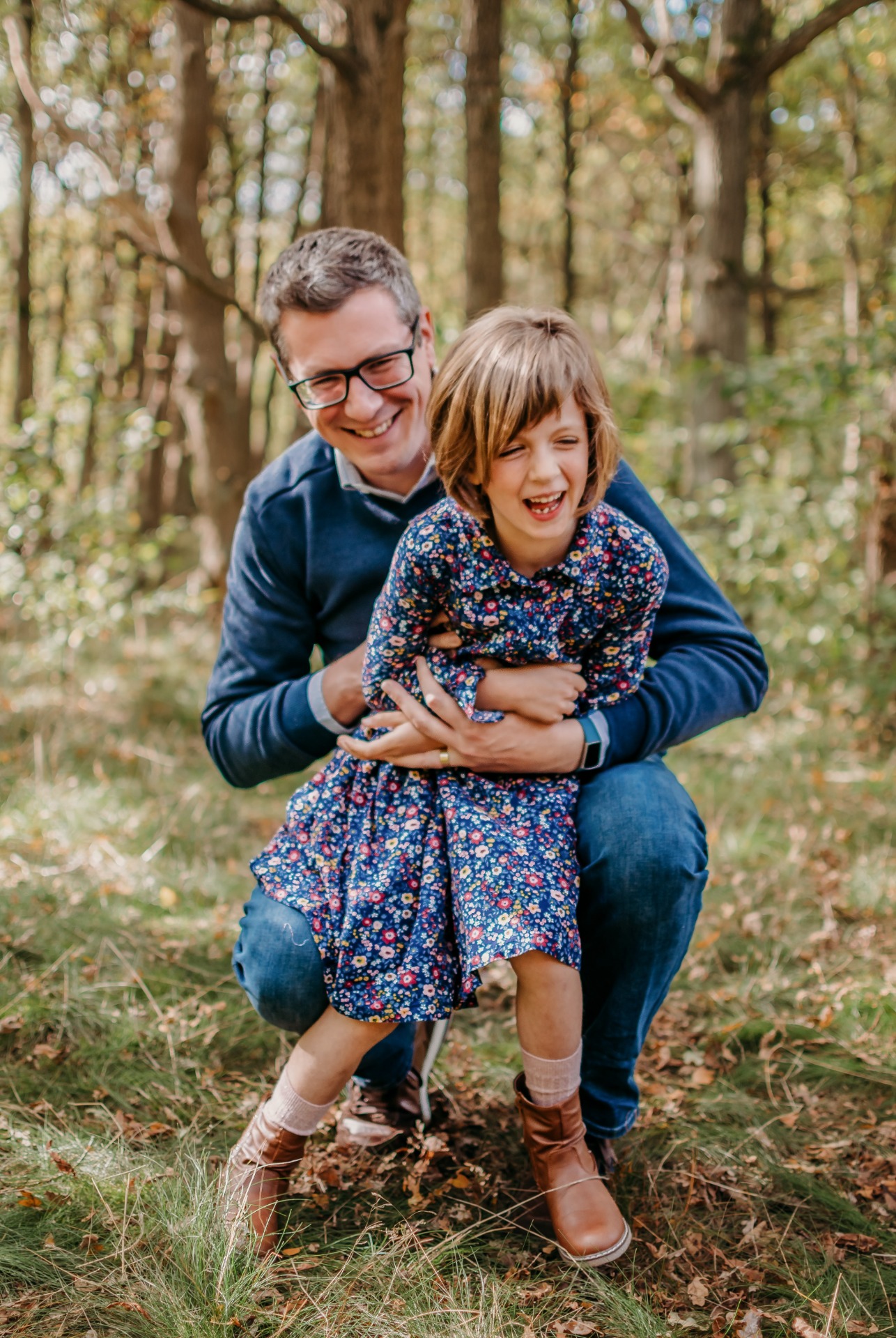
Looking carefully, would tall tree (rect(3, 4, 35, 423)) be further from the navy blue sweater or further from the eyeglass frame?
the eyeglass frame

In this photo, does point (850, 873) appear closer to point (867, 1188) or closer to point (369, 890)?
point (867, 1188)

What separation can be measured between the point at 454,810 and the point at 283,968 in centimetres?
42

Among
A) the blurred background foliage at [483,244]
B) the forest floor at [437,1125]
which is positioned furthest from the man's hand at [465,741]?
the blurred background foliage at [483,244]

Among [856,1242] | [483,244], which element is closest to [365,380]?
[856,1242]

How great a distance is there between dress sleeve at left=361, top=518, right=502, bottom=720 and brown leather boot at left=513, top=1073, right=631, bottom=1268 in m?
0.72

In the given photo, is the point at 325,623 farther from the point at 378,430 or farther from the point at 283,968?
the point at 283,968

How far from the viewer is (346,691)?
2.14 metres

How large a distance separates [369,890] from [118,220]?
4723 mm

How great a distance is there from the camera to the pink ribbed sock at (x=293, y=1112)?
72.4 inches

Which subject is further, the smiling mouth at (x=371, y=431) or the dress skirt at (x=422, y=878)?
the smiling mouth at (x=371, y=431)

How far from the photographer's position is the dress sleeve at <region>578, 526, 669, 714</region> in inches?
77.2

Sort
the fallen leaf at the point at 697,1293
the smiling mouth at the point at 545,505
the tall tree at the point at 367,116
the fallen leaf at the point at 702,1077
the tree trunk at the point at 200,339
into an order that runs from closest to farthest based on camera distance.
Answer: the fallen leaf at the point at 697,1293
the smiling mouth at the point at 545,505
the fallen leaf at the point at 702,1077
the tall tree at the point at 367,116
the tree trunk at the point at 200,339

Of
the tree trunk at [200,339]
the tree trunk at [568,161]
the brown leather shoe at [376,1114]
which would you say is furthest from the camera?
the tree trunk at [568,161]

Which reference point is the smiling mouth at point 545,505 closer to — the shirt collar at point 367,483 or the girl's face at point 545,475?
the girl's face at point 545,475
